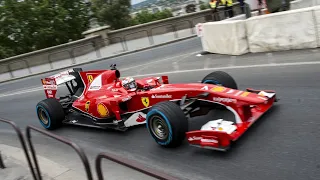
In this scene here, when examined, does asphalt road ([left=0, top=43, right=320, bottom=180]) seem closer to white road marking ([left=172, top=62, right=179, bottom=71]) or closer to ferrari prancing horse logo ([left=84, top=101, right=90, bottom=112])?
ferrari prancing horse logo ([left=84, top=101, right=90, bottom=112])

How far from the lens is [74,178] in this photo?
5668 mm

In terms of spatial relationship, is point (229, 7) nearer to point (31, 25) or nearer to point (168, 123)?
point (168, 123)

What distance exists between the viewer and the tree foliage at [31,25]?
96.5 ft

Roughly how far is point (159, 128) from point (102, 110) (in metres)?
1.66

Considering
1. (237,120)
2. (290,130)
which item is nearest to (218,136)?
(237,120)

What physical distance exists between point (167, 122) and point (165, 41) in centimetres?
1709

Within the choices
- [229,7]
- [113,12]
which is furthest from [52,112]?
[113,12]

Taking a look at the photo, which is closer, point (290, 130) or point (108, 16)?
point (290, 130)

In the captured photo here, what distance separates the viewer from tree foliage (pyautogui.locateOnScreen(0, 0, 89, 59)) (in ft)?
96.5

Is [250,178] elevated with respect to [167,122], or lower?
lower

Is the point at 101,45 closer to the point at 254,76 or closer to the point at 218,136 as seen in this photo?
the point at 254,76

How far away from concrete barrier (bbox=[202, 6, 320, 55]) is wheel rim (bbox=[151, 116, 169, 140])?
22.9 feet

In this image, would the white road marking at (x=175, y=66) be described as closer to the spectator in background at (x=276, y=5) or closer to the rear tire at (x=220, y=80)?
the rear tire at (x=220, y=80)

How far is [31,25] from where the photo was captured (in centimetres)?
3028
